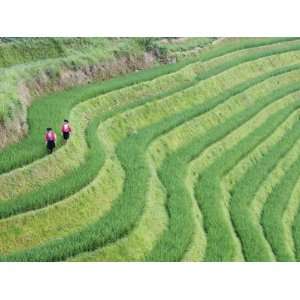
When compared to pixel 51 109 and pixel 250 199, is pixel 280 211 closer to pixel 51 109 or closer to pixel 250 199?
pixel 250 199

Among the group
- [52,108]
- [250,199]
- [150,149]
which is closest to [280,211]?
[250,199]

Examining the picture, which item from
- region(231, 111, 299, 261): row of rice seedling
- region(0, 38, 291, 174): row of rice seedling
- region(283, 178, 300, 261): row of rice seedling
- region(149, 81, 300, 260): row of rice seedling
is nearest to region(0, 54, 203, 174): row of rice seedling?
region(0, 38, 291, 174): row of rice seedling

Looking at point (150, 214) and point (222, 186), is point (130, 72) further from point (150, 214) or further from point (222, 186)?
point (150, 214)

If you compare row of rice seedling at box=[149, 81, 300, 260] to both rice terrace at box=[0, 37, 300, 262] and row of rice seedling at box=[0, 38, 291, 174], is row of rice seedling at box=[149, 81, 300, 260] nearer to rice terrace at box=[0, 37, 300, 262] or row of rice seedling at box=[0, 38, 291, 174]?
rice terrace at box=[0, 37, 300, 262]

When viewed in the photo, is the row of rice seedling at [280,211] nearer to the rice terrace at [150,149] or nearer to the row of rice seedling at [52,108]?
the rice terrace at [150,149]

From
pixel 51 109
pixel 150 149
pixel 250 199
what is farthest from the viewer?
pixel 150 149

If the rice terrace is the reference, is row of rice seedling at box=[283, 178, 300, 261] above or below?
below

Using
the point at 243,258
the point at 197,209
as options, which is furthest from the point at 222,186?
the point at 243,258

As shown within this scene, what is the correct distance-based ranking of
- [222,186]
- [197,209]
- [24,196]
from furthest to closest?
[222,186], [197,209], [24,196]
